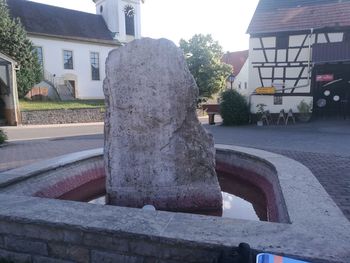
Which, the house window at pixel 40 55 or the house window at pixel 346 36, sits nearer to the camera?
the house window at pixel 346 36

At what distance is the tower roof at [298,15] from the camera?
16.3 m

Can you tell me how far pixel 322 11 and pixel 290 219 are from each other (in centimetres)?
1756

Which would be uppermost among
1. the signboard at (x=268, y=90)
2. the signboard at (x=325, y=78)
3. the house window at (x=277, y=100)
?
the signboard at (x=325, y=78)

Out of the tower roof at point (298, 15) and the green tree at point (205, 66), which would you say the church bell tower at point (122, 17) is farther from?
the tower roof at point (298, 15)

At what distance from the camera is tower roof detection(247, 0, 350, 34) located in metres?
16.3

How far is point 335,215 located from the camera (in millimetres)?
2705

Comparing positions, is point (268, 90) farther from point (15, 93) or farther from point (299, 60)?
point (15, 93)

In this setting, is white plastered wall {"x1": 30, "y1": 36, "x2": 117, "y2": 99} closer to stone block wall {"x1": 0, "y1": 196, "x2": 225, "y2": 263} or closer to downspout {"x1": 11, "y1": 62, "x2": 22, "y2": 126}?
downspout {"x1": 11, "y1": 62, "x2": 22, "y2": 126}

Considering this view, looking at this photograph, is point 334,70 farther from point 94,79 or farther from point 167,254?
point 94,79

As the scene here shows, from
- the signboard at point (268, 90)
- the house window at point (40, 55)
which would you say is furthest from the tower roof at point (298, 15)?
the house window at point (40, 55)

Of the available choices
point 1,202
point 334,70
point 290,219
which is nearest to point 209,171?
point 290,219

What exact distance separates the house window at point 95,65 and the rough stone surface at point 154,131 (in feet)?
100

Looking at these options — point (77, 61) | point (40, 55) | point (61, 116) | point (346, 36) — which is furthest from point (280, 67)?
Result: point (40, 55)

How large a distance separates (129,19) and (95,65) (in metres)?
7.54
